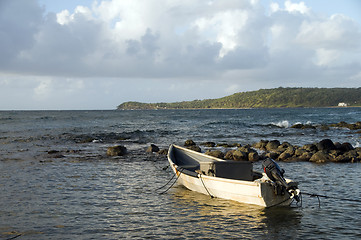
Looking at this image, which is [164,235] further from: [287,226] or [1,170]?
[1,170]

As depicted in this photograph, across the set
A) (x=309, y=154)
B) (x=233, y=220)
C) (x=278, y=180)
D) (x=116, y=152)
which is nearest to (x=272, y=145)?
(x=309, y=154)

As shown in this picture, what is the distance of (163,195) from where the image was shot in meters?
14.4

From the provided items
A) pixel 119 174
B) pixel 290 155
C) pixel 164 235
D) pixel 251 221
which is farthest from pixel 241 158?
pixel 164 235

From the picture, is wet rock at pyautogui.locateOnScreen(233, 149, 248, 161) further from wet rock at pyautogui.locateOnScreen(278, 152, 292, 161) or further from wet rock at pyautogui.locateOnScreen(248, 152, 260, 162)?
wet rock at pyautogui.locateOnScreen(278, 152, 292, 161)

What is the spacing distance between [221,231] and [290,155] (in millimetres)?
14377

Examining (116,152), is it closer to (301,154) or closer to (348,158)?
(301,154)

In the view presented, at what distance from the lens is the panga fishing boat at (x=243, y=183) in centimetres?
1188

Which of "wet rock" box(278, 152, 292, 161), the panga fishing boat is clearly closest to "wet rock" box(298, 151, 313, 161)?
"wet rock" box(278, 152, 292, 161)

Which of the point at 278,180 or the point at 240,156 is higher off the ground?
the point at 278,180

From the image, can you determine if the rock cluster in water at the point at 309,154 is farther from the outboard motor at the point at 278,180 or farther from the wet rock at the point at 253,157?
the outboard motor at the point at 278,180

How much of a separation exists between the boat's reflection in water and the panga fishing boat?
0.32m

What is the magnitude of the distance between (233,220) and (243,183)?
1.74 m

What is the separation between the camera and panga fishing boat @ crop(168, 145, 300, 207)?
11883mm

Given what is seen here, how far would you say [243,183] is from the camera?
40.4 feet
